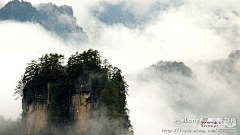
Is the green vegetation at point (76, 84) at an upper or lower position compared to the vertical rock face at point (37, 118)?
upper

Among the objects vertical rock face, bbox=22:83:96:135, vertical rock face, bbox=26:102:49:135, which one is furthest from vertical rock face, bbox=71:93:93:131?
vertical rock face, bbox=26:102:49:135

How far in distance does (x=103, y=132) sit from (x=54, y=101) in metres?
17.2

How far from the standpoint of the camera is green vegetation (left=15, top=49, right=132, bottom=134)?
372ft

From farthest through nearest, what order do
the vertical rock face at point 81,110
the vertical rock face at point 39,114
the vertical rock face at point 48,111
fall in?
the vertical rock face at point 39,114, the vertical rock face at point 48,111, the vertical rock face at point 81,110

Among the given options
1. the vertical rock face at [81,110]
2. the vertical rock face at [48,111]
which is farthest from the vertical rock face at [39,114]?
the vertical rock face at [81,110]

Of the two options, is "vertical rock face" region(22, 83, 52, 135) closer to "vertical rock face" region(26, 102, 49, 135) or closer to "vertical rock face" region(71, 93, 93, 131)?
"vertical rock face" region(26, 102, 49, 135)

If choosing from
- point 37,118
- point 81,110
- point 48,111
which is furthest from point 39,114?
point 81,110

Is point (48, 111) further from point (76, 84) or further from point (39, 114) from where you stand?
point (76, 84)

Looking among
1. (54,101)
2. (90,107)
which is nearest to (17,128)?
(54,101)

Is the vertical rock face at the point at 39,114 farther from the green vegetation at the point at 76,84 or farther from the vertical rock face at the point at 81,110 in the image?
the vertical rock face at the point at 81,110

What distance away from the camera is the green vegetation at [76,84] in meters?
113

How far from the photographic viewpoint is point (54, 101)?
11975 centimetres

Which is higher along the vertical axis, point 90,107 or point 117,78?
point 117,78

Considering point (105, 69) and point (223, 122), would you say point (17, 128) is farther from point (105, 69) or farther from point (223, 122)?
point (223, 122)
